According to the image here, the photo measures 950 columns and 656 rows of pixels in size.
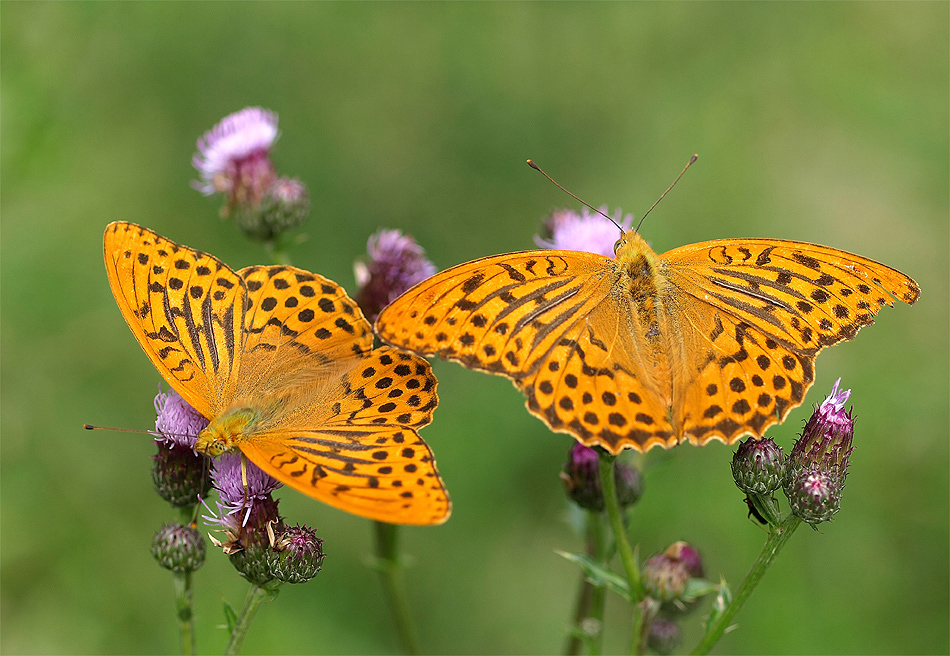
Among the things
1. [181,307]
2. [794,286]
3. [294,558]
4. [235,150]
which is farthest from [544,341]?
[235,150]

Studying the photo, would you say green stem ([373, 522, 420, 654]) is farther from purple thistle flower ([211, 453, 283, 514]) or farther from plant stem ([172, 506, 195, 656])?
plant stem ([172, 506, 195, 656])

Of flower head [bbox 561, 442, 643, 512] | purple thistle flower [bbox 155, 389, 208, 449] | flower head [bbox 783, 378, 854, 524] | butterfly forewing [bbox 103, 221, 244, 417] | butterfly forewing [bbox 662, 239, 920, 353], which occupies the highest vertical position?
butterfly forewing [bbox 662, 239, 920, 353]

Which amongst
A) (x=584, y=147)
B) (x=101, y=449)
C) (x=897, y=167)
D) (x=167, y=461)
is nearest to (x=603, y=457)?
(x=167, y=461)

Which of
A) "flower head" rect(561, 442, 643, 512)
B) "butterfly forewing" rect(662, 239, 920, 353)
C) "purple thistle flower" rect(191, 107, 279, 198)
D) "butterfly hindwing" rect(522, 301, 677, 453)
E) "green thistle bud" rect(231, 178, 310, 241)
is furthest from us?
"purple thistle flower" rect(191, 107, 279, 198)

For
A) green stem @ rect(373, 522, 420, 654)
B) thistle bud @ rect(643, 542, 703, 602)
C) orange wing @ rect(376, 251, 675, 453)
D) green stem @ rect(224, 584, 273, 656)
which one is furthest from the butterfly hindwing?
green stem @ rect(373, 522, 420, 654)

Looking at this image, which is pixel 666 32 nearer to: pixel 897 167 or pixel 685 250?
pixel 897 167

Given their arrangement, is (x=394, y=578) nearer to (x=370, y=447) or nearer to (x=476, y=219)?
(x=370, y=447)

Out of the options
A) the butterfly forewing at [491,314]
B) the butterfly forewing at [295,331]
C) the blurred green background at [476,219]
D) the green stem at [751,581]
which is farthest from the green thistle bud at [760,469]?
the butterfly forewing at [295,331]
